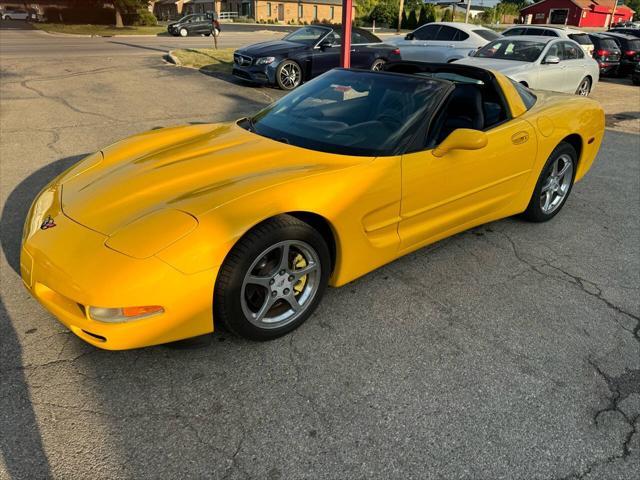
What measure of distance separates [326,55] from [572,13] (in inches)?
2388

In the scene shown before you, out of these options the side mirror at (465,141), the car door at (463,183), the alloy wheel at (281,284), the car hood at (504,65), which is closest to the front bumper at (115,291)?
the alloy wheel at (281,284)

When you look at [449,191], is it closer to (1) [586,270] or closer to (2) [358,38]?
(1) [586,270]

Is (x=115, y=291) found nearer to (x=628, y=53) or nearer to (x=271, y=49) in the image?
(x=271, y=49)

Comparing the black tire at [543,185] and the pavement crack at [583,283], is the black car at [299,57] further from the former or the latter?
the pavement crack at [583,283]

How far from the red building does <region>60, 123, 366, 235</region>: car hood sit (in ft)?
219

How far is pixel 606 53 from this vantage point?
15.3 metres

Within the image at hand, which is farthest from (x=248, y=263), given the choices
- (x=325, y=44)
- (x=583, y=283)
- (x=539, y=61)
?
(x=325, y=44)

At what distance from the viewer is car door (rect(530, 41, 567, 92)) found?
9336mm

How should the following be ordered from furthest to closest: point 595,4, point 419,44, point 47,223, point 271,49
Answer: point 595,4
point 419,44
point 271,49
point 47,223

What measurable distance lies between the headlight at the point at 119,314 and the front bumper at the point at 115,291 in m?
0.02

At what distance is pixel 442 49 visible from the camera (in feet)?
40.7

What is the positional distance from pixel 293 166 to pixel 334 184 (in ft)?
0.90

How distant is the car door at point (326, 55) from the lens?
10805 millimetres

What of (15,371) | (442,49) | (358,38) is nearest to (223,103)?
(358,38)
